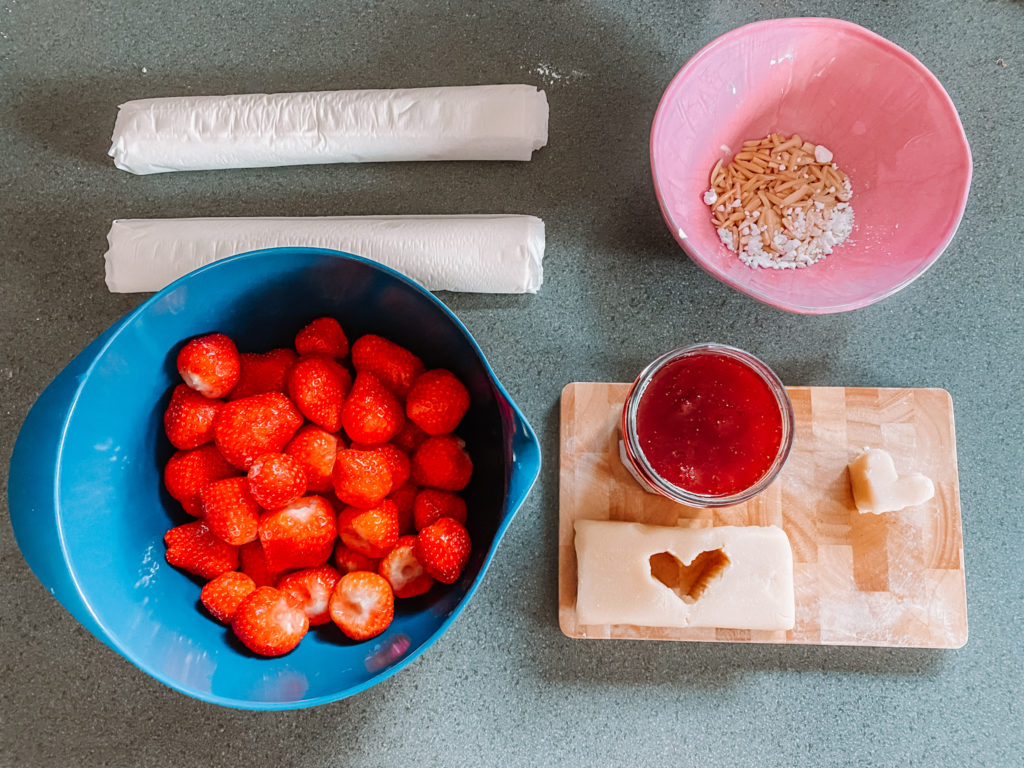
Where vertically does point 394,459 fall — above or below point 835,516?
above

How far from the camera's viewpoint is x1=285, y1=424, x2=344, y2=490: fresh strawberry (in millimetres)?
673

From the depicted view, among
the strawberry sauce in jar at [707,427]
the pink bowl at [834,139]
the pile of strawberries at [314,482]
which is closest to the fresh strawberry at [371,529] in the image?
the pile of strawberries at [314,482]

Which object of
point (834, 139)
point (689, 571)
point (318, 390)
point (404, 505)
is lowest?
point (689, 571)

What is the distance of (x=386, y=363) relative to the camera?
70 centimetres

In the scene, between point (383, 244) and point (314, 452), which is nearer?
point (314, 452)

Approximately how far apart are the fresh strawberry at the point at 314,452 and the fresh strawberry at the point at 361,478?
13mm

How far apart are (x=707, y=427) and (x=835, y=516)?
0.20 meters

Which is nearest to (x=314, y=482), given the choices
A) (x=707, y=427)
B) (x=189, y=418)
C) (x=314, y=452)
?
(x=314, y=452)

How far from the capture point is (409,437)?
2.35 ft

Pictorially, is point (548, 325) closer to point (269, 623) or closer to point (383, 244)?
point (383, 244)

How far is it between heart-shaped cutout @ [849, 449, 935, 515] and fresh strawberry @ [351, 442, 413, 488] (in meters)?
0.47

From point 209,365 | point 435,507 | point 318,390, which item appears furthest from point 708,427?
point 209,365

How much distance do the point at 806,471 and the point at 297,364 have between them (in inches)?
21.5

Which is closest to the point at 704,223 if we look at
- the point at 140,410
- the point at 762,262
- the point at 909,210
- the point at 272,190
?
the point at 762,262
